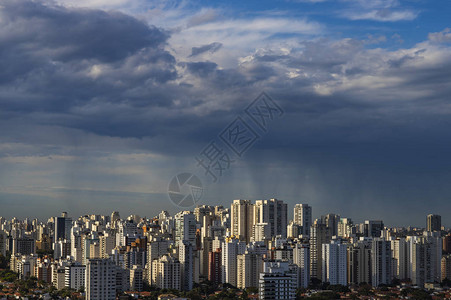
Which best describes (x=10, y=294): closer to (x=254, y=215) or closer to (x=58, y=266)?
(x=58, y=266)

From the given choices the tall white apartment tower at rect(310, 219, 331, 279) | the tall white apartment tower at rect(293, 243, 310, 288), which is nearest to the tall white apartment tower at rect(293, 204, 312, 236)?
the tall white apartment tower at rect(310, 219, 331, 279)

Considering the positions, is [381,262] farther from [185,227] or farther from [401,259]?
[185,227]

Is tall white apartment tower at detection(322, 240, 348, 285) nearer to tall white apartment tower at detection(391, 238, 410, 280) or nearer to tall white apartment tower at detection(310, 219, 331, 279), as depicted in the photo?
tall white apartment tower at detection(310, 219, 331, 279)

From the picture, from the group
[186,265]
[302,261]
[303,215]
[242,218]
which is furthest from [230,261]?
[303,215]

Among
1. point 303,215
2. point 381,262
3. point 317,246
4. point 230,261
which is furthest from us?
point 303,215

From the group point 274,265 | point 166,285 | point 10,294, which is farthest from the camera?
point 166,285

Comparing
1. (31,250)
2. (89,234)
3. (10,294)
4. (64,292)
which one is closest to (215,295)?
(64,292)

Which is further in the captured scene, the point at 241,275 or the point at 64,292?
the point at 241,275
